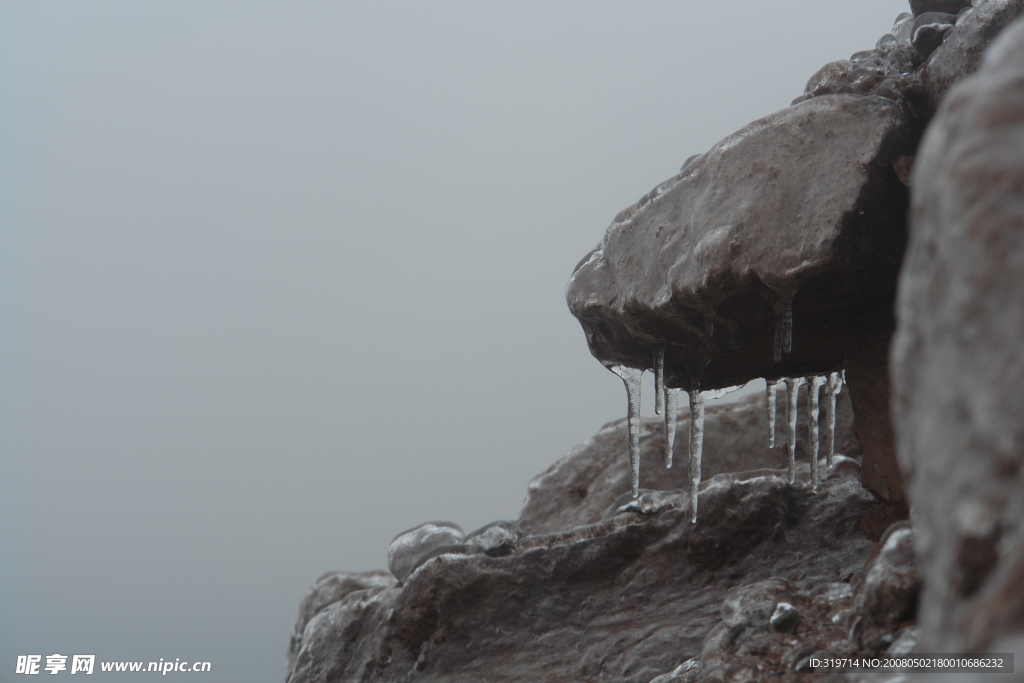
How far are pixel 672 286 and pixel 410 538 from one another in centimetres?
379

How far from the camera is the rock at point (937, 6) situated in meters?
4.45

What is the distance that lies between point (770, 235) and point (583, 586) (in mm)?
3287

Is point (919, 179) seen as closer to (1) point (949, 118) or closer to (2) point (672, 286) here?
(1) point (949, 118)

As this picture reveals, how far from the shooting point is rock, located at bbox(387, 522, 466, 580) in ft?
22.0

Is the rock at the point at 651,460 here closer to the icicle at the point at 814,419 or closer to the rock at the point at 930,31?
the icicle at the point at 814,419

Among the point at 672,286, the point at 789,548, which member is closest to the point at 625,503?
the point at 789,548

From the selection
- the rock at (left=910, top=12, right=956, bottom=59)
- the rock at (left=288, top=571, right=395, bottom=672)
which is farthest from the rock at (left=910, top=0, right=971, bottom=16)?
the rock at (left=288, top=571, right=395, bottom=672)

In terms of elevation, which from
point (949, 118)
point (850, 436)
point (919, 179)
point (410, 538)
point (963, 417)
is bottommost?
point (410, 538)

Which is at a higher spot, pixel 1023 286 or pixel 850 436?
pixel 1023 286

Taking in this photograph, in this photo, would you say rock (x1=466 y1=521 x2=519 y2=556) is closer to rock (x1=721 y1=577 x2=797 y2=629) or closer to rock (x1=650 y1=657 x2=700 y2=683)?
rock (x1=650 y1=657 x2=700 y2=683)

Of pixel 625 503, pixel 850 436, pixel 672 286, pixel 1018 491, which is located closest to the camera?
pixel 1018 491

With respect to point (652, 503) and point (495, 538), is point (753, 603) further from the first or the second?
point (495, 538)

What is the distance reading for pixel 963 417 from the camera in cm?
151

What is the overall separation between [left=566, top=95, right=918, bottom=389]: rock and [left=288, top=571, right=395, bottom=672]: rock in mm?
4864
